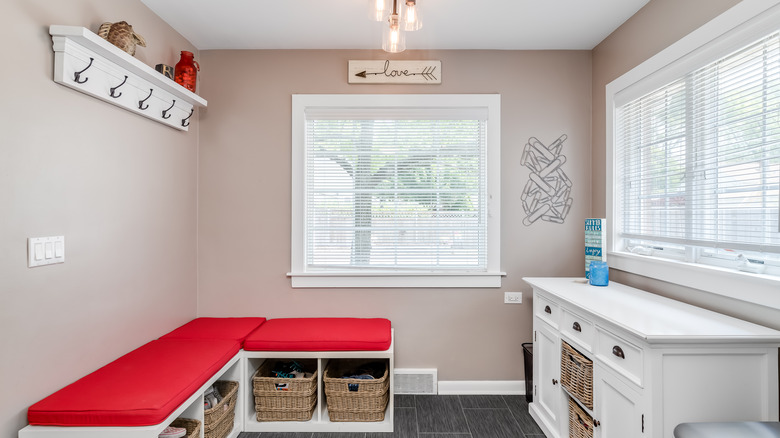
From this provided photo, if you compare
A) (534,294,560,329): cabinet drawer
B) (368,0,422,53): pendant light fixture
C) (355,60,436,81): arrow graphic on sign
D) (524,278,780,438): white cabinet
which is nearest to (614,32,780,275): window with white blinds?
(524,278,780,438): white cabinet

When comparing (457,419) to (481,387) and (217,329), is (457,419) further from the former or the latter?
(217,329)

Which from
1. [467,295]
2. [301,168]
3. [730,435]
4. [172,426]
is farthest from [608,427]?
[301,168]

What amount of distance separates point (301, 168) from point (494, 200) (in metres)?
1.48

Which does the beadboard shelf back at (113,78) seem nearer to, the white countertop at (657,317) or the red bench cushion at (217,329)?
the red bench cushion at (217,329)

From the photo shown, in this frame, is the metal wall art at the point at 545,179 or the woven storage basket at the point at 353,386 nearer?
the woven storage basket at the point at 353,386

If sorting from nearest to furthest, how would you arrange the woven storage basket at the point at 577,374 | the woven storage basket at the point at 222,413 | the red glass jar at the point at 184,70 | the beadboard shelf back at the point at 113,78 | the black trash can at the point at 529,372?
1. the beadboard shelf back at the point at 113,78
2. the woven storage basket at the point at 577,374
3. the woven storage basket at the point at 222,413
4. the red glass jar at the point at 184,70
5. the black trash can at the point at 529,372

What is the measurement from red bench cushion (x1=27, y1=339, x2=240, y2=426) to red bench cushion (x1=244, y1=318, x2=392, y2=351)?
0.25 m

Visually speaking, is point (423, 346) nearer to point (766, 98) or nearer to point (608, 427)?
point (608, 427)

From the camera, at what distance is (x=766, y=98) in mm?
1518

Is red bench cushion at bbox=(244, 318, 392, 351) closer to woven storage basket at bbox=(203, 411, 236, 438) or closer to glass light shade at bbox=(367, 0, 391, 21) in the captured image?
woven storage basket at bbox=(203, 411, 236, 438)

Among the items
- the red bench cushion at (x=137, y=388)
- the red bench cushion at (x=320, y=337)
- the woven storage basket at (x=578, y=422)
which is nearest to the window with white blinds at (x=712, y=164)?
the woven storage basket at (x=578, y=422)

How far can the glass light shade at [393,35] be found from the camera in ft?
5.65

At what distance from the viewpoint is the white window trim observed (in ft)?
4.91

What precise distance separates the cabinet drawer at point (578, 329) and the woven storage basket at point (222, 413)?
199 centimetres
